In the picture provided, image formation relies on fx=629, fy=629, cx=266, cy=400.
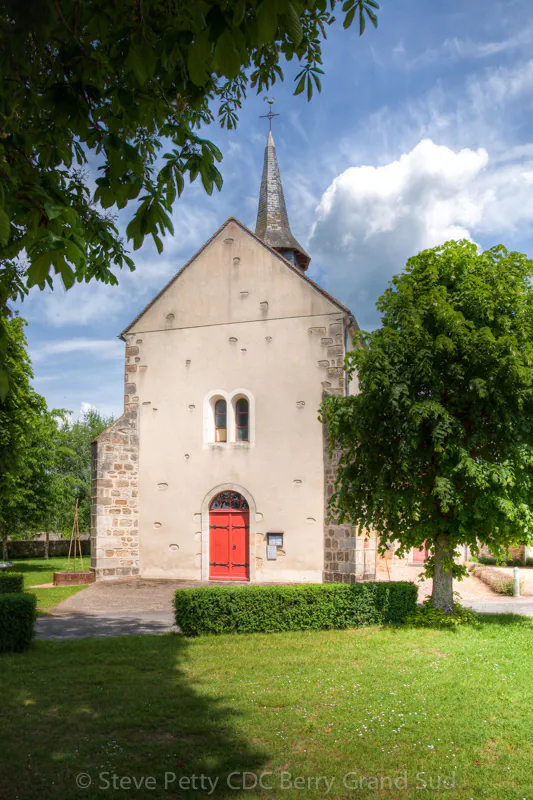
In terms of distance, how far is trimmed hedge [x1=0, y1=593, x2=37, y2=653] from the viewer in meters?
10.3

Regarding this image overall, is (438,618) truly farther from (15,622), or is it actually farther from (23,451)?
(23,451)

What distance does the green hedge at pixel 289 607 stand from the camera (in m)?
11.7

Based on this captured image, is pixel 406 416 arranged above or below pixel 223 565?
above

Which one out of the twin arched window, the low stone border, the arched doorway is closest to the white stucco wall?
the arched doorway

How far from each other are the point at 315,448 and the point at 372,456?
23.6ft

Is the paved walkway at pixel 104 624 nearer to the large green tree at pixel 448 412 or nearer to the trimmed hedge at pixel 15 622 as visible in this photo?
the trimmed hedge at pixel 15 622

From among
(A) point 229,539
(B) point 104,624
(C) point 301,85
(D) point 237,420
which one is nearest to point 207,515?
(A) point 229,539

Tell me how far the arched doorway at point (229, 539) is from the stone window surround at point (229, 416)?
1.62 metres

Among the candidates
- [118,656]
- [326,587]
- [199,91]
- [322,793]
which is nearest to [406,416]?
[326,587]

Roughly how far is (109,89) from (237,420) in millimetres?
16899

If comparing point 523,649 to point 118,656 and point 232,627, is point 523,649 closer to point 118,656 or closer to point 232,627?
point 232,627

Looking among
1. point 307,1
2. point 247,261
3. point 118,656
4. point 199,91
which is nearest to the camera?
point 307,1

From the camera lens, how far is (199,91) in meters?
4.34

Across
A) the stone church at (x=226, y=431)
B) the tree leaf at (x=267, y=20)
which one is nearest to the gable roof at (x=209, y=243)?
the stone church at (x=226, y=431)
